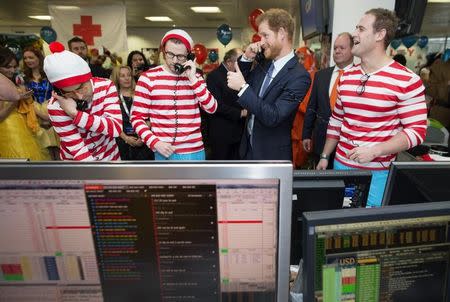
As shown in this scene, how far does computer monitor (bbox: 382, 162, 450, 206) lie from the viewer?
87 centimetres

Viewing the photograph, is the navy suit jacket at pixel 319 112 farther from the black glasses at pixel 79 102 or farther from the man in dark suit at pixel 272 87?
the black glasses at pixel 79 102

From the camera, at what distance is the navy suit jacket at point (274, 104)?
5.86 ft

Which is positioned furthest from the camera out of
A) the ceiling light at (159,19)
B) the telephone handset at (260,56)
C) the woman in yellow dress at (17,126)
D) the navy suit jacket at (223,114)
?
the ceiling light at (159,19)

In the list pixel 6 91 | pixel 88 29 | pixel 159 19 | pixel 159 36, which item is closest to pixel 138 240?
pixel 6 91

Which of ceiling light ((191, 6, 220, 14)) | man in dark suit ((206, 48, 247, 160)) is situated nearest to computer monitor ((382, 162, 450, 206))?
man in dark suit ((206, 48, 247, 160))

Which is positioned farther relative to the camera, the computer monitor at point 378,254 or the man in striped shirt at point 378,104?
the man in striped shirt at point 378,104

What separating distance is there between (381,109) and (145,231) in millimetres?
1348

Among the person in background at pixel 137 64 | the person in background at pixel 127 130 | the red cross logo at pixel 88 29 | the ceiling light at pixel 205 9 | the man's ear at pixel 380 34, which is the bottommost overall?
the person in background at pixel 127 130

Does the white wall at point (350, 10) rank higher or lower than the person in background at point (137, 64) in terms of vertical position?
higher

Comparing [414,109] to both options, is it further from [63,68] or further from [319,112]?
[63,68]

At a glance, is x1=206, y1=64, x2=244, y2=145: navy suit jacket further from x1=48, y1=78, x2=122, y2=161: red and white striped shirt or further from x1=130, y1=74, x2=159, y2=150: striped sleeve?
x1=48, y1=78, x2=122, y2=161: red and white striped shirt

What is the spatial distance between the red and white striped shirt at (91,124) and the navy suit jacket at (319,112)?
1633 millimetres

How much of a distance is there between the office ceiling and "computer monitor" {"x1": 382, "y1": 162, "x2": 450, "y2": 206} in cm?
741

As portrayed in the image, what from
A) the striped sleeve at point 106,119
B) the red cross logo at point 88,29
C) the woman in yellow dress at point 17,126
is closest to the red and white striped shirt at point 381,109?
the striped sleeve at point 106,119
